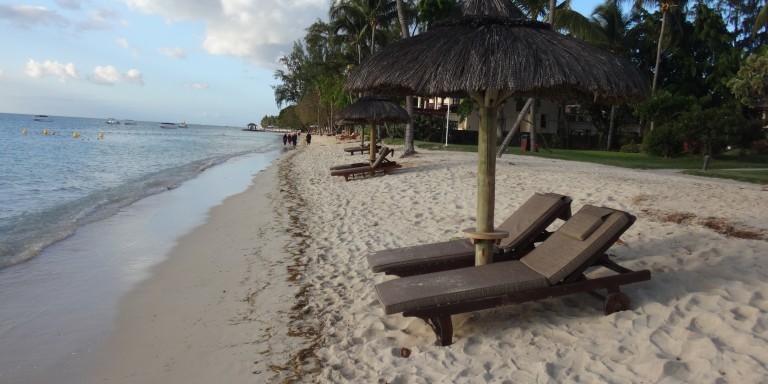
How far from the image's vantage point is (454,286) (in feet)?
12.2

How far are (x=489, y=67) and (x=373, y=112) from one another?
1179 centimetres

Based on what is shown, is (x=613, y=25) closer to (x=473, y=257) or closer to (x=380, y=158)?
(x=380, y=158)

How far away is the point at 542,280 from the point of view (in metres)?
3.77

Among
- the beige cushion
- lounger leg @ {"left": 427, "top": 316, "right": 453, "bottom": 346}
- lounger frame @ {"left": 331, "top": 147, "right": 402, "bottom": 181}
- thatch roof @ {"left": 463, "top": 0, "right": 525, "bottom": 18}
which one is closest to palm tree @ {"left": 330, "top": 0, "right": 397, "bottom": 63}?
lounger frame @ {"left": 331, "top": 147, "right": 402, "bottom": 181}

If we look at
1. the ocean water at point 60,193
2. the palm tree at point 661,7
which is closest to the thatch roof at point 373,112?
the ocean water at point 60,193

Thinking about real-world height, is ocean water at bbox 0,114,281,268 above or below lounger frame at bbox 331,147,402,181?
below

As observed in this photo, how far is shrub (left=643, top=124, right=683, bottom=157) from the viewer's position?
21.6 meters

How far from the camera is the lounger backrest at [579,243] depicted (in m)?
3.83

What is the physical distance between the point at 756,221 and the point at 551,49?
4.46 m

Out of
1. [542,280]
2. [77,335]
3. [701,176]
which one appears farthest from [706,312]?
[701,176]

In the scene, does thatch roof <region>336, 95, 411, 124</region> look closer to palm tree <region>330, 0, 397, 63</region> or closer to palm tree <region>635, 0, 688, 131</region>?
palm tree <region>330, 0, 397, 63</region>

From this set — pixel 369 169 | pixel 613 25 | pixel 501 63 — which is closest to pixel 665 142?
pixel 613 25

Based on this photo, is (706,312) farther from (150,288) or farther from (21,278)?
(21,278)

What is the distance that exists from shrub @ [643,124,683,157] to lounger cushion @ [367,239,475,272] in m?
20.6
